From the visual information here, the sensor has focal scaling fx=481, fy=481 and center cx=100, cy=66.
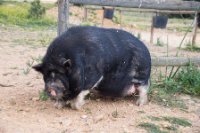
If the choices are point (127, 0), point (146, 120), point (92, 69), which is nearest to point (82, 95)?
point (92, 69)

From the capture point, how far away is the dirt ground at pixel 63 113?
4621mm

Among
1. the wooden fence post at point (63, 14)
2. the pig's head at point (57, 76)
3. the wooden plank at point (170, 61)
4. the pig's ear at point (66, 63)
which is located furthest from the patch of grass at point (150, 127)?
the wooden fence post at point (63, 14)

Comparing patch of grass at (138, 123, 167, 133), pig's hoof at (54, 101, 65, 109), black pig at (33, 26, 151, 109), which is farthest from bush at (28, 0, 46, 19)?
patch of grass at (138, 123, 167, 133)

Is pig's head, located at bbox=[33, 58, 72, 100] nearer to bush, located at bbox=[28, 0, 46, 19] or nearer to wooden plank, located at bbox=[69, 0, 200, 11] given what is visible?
wooden plank, located at bbox=[69, 0, 200, 11]

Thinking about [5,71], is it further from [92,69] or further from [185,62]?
[185,62]

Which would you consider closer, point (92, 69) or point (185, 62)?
point (92, 69)

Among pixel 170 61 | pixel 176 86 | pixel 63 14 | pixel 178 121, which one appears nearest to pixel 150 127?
pixel 178 121

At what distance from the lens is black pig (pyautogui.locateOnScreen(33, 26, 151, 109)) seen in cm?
480

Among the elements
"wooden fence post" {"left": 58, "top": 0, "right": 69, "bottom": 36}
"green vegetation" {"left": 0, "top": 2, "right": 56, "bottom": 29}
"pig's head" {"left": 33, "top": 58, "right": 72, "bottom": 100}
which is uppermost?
"wooden fence post" {"left": 58, "top": 0, "right": 69, "bottom": 36}

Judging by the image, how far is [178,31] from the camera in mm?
19484

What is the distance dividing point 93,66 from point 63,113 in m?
0.58

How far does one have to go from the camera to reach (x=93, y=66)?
5.00m

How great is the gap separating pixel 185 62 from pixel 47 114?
2.51 m

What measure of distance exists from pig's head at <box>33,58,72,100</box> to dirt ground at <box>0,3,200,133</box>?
10.3 inches
